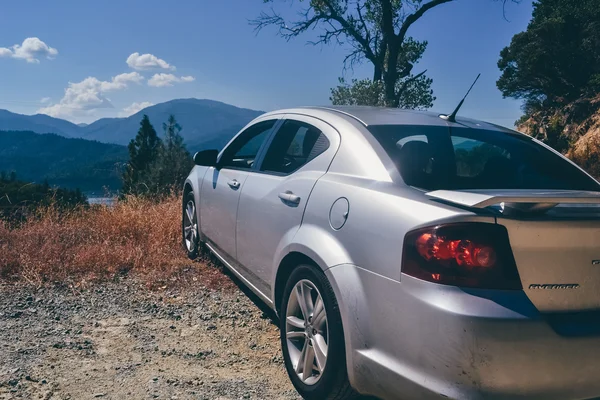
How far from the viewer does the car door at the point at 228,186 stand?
4.06m

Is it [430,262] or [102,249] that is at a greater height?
[430,262]

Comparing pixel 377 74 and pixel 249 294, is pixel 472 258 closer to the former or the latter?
pixel 249 294

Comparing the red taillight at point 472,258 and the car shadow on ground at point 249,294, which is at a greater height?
the red taillight at point 472,258

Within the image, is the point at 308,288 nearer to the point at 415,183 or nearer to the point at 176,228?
the point at 415,183

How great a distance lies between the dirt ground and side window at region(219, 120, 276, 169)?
121 cm

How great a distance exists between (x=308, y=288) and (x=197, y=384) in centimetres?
92

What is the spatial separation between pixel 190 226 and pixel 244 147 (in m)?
1.41

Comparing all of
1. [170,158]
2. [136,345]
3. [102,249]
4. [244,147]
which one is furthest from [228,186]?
[170,158]

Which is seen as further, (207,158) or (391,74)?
(391,74)

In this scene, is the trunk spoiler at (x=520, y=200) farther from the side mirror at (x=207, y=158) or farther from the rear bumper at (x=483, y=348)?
the side mirror at (x=207, y=158)

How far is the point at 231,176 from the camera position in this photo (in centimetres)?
427

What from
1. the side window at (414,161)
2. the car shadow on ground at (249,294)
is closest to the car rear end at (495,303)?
the side window at (414,161)

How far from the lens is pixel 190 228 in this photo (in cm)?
577

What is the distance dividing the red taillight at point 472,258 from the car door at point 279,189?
3.42 feet
